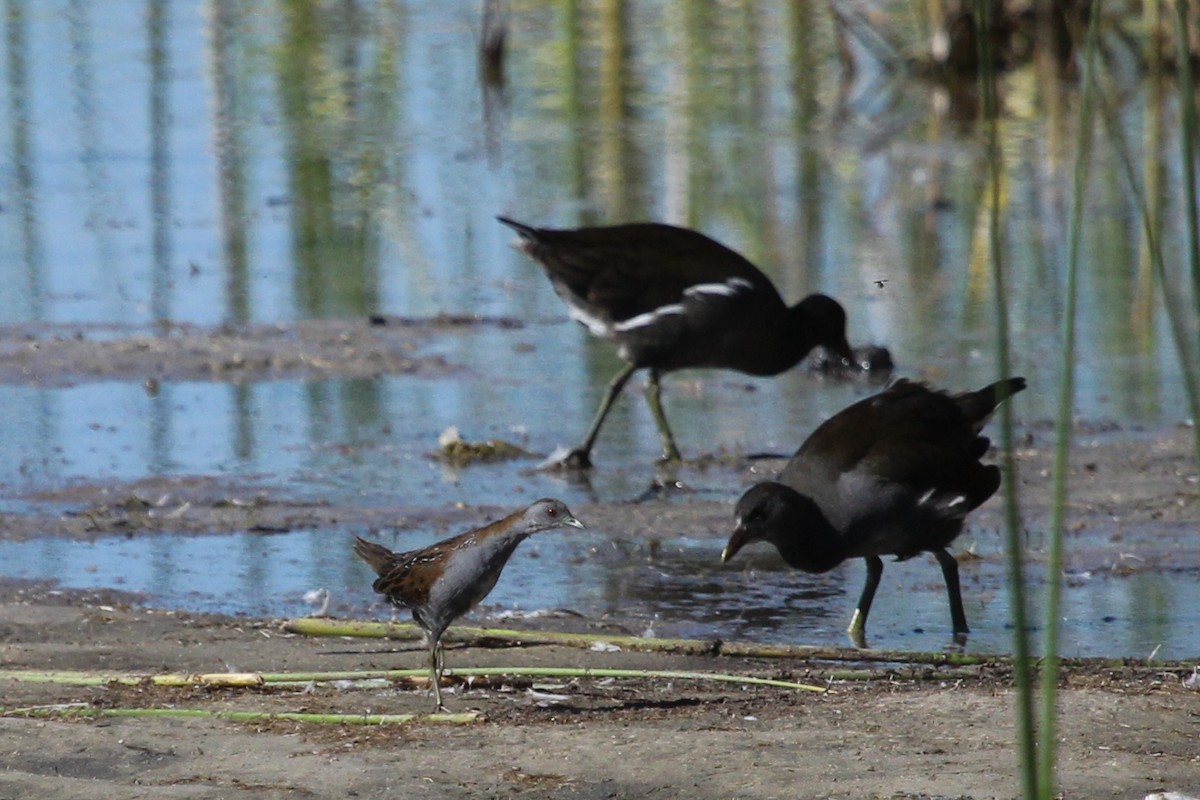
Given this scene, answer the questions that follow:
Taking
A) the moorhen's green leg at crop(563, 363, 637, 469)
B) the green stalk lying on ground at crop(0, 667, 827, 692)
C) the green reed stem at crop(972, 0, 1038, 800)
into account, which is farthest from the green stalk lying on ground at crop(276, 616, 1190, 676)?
the green reed stem at crop(972, 0, 1038, 800)

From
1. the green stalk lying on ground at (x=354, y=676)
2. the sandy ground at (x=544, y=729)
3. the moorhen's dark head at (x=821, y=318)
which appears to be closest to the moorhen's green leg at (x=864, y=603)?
the sandy ground at (x=544, y=729)

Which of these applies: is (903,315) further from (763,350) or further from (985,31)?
(985,31)

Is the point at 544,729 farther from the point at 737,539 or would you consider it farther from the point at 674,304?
the point at 674,304

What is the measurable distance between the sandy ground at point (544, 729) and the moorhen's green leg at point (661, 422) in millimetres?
2501

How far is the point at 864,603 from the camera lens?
6047 millimetres

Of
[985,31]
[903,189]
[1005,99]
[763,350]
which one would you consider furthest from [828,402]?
[1005,99]

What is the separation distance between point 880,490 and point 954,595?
1.25 feet

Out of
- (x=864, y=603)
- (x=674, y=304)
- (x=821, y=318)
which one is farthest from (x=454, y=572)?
(x=821, y=318)

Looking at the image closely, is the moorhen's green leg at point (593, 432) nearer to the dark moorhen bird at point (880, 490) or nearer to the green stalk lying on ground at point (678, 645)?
the dark moorhen bird at point (880, 490)

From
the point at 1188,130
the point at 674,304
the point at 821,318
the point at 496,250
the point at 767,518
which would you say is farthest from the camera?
the point at 496,250

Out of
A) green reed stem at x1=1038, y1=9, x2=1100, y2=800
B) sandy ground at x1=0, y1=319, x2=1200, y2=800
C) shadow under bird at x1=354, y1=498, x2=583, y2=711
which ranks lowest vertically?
sandy ground at x1=0, y1=319, x2=1200, y2=800

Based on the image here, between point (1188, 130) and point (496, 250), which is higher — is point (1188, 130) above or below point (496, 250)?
above

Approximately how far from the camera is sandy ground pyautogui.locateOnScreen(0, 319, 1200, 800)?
13.0 feet

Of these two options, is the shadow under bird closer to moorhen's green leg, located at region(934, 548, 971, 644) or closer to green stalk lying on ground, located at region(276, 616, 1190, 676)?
green stalk lying on ground, located at region(276, 616, 1190, 676)
